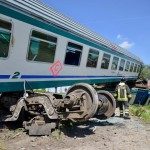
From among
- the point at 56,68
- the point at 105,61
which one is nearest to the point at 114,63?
the point at 105,61

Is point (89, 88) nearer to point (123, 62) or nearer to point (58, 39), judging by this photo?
point (58, 39)

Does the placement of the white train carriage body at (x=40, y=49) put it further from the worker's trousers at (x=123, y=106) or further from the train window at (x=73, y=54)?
the worker's trousers at (x=123, y=106)

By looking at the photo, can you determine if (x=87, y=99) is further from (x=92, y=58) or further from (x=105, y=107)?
(x=92, y=58)

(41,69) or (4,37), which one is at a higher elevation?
(4,37)

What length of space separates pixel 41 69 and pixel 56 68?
0.99m

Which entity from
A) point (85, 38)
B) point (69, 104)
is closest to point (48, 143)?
point (69, 104)

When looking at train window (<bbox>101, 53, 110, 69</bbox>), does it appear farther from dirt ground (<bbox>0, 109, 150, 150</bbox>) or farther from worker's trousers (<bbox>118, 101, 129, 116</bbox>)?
dirt ground (<bbox>0, 109, 150, 150</bbox>)

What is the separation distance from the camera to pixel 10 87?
7598mm

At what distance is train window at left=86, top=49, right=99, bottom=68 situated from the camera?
12.5m

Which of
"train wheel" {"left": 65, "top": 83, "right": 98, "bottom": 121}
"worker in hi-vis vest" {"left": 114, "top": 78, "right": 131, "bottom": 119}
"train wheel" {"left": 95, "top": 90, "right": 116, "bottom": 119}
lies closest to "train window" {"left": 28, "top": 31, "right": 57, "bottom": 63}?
"train wheel" {"left": 65, "top": 83, "right": 98, "bottom": 121}

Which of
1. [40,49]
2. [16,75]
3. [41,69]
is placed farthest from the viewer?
[41,69]

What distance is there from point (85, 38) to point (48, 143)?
635 centimetres

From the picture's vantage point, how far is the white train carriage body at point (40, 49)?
7.33 metres

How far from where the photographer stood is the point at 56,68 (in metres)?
A: 9.82
